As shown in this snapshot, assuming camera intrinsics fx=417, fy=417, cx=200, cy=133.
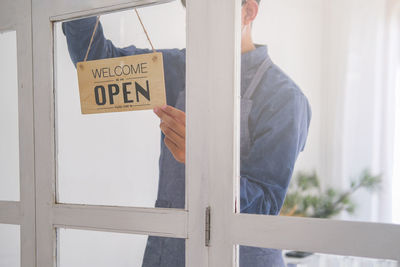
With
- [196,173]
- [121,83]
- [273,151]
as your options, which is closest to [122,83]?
[121,83]

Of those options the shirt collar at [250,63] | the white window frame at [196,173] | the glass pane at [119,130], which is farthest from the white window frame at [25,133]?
the shirt collar at [250,63]

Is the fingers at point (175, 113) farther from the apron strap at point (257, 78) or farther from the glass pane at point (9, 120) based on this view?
the glass pane at point (9, 120)

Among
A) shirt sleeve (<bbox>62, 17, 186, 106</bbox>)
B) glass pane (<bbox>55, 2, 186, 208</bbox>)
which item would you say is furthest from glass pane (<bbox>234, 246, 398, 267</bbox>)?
shirt sleeve (<bbox>62, 17, 186, 106</bbox>)

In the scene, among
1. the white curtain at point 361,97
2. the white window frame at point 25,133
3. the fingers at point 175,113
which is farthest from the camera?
the white window frame at point 25,133

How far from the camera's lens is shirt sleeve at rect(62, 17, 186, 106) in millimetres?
1201

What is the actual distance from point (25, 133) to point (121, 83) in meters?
0.43

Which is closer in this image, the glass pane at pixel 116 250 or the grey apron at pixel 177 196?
the grey apron at pixel 177 196

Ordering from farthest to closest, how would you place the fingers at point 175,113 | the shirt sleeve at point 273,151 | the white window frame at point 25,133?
Answer: the white window frame at point 25,133
the fingers at point 175,113
the shirt sleeve at point 273,151

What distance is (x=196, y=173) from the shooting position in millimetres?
1146

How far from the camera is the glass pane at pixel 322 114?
960 millimetres

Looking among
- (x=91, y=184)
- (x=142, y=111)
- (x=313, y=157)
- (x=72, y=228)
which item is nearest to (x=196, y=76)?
(x=142, y=111)

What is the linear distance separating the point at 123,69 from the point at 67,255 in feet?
2.14

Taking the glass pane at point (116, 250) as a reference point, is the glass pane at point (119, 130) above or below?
above

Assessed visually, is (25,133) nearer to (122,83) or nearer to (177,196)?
(122,83)
